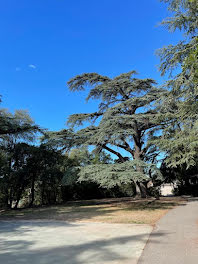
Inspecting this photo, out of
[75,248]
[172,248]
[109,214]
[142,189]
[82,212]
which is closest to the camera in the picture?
[172,248]

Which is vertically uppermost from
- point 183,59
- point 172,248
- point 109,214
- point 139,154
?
point 183,59

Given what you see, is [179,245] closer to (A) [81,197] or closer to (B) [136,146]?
(B) [136,146]

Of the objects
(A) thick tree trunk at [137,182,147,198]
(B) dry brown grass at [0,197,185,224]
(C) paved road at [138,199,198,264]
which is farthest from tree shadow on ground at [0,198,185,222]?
(C) paved road at [138,199,198,264]

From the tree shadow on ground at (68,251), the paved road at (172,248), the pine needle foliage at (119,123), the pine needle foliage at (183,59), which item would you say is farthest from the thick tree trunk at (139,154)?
the tree shadow on ground at (68,251)

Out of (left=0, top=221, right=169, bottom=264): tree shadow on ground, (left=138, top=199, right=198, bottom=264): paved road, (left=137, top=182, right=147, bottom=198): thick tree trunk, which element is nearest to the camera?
(left=138, top=199, right=198, bottom=264): paved road

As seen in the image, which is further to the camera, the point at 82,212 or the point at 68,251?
the point at 82,212

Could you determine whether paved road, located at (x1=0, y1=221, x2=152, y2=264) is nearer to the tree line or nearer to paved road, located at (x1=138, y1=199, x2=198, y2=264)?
paved road, located at (x1=138, y1=199, x2=198, y2=264)

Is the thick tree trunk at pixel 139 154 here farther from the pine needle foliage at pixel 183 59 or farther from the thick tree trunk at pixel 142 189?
the pine needle foliage at pixel 183 59

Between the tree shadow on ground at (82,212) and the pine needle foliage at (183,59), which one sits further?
the tree shadow on ground at (82,212)

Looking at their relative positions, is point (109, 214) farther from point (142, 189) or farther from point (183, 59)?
point (183, 59)

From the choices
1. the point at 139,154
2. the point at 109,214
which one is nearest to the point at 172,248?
the point at 109,214

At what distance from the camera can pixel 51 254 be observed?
12.9 ft

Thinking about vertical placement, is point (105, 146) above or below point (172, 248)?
above

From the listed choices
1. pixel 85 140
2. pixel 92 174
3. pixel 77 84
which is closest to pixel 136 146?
pixel 85 140
